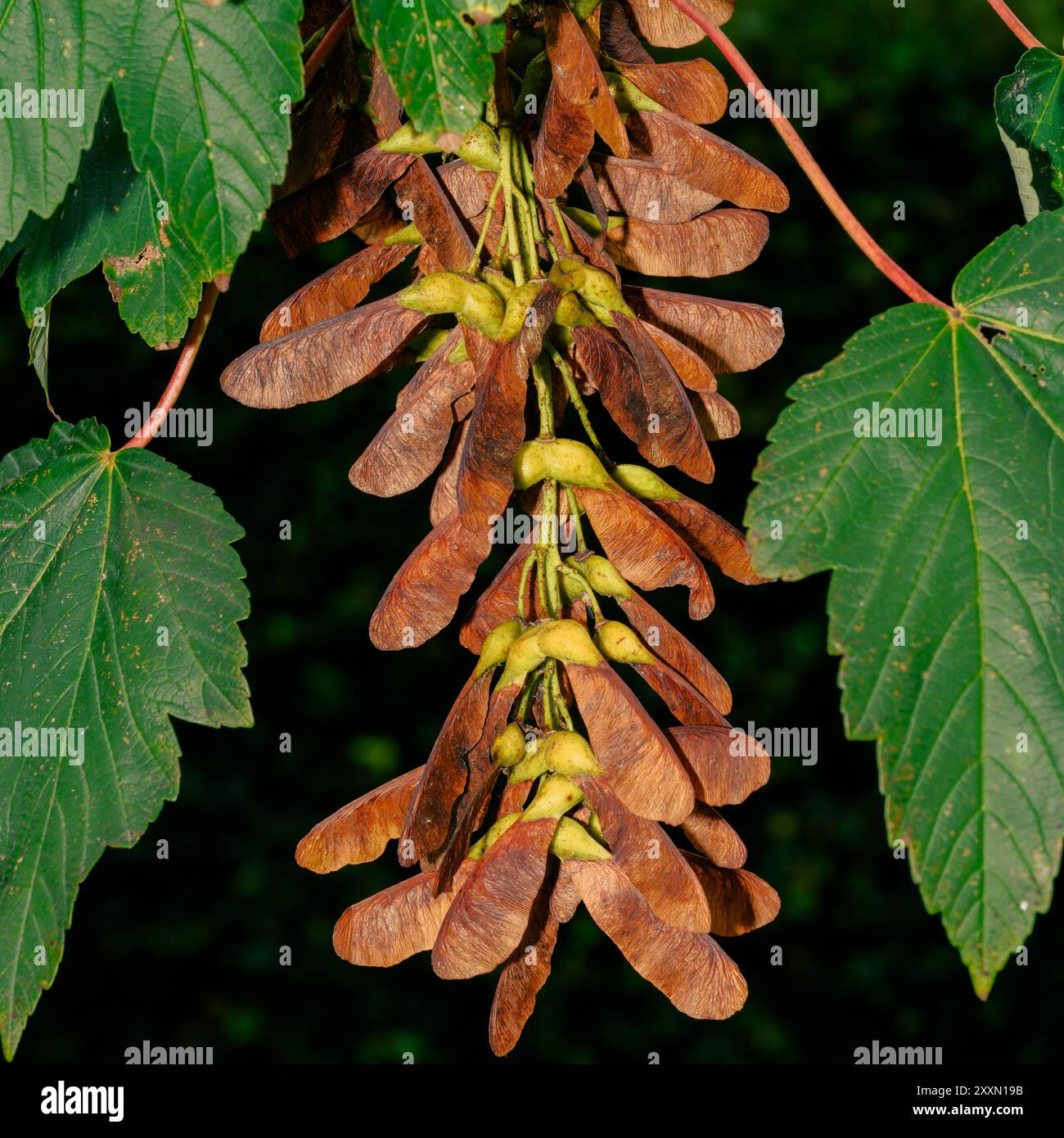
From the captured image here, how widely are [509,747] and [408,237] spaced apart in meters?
0.33

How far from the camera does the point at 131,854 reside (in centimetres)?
240

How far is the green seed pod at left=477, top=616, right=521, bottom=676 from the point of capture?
78cm

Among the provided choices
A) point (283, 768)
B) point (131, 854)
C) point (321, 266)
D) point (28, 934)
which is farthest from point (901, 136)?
point (28, 934)

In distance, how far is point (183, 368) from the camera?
2.82 feet

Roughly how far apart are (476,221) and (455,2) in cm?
20

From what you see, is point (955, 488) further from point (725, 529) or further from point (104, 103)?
point (104, 103)

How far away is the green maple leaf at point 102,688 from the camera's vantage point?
2.63 feet

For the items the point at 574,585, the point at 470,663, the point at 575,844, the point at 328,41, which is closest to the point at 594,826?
the point at 575,844

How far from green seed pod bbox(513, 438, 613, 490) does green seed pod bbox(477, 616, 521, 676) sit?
0.09 metres

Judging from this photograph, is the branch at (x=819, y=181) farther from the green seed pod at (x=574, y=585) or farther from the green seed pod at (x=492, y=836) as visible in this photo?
the green seed pod at (x=492, y=836)

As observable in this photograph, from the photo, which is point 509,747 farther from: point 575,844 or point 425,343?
point 425,343

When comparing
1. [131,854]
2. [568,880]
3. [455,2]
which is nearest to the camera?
[455,2]

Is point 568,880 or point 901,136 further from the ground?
point 901,136

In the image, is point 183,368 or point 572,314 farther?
point 183,368
